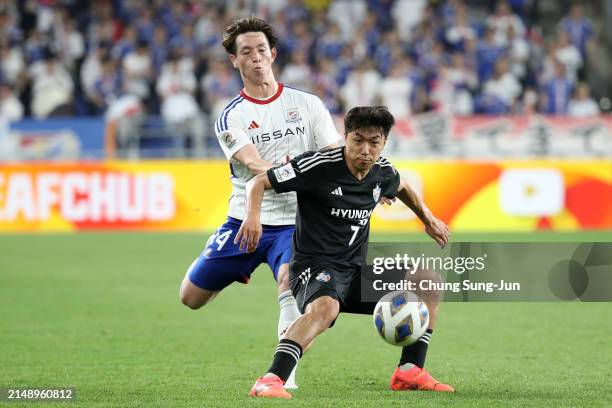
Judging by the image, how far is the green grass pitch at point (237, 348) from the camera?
6.44 meters

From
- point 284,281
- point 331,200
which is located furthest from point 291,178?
point 284,281

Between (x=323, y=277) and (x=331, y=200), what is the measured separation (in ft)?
1.44

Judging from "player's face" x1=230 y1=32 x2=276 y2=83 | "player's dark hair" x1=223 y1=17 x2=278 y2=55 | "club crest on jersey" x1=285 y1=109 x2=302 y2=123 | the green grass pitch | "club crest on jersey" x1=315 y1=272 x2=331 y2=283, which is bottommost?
the green grass pitch

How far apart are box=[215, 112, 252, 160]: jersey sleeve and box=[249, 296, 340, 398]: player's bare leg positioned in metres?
1.33

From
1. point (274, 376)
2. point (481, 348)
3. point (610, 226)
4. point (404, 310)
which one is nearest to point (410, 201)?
point (404, 310)

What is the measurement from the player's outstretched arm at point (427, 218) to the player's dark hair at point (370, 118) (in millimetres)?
653

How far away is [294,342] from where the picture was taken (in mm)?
6137

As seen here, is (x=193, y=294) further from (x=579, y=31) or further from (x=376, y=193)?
(x=579, y=31)

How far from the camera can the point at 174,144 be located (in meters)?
20.6

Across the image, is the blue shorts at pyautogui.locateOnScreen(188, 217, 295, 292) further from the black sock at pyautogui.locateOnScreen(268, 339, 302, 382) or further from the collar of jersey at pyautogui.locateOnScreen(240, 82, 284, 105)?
the black sock at pyautogui.locateOnScreen(268, 339, 302, 382)

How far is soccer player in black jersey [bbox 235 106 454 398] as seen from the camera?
6.14 meters

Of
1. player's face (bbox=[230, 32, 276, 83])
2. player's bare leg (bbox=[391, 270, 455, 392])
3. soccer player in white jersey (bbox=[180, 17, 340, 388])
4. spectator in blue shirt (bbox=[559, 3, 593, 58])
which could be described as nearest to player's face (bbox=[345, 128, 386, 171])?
player's bare leg (bbox=[391, 270, 455, 392])

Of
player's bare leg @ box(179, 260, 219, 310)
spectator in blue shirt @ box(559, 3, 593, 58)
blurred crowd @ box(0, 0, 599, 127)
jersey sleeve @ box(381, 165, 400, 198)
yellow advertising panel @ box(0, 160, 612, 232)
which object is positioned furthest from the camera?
spectator in blue shirt @ box(559, 3, 593, 58)

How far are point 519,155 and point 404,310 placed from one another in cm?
1411
